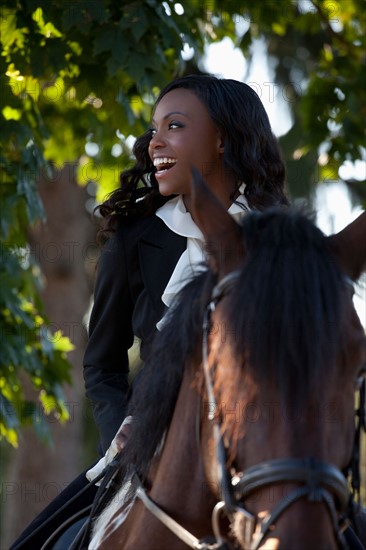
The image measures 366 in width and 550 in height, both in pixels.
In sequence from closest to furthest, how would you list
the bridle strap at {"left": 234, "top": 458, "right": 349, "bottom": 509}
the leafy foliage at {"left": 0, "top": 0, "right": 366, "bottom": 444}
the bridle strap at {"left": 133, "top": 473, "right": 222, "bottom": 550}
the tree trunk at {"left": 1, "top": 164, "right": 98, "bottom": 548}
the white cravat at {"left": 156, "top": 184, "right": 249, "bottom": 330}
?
the bridle strap at {"left": 234, "top": 458, "right": 349, "bottom": 509} → the bridle strap at {"left": 133, "top": 473, "right": 222, "bottom": 550} → the white cravat at {"left": 156, "top": 184, "right": 249, "bottom": 330} → the leafy foliage at {"left": 0, "top": 0, "right": 366, "bottom": 444} → the tree trunk at {"left": 1, "top": 164, "right": 98, "bottom": 548}

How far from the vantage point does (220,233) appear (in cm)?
287

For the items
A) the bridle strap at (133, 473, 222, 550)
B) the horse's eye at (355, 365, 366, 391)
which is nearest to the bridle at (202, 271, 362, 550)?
the bridle strap at (133, 473, 222, 550)

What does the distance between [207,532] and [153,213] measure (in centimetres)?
166

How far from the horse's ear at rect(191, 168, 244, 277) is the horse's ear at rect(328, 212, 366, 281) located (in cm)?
27

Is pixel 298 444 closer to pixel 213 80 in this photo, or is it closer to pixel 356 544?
pixel 356 544

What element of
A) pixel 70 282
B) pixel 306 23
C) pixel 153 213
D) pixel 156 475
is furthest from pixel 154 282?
pixel 70 282

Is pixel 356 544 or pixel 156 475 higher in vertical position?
pixel 156 475

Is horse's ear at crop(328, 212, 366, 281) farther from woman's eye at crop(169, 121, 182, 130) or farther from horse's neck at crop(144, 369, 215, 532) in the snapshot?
woman's eye at crop(169, 121, 182, 130)

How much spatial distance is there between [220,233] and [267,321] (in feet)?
1.17

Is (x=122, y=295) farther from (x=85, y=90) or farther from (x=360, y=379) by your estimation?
(x=85, y=90)

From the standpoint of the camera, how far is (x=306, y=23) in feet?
33.6

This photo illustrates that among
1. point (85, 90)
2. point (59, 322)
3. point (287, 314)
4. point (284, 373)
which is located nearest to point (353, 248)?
point (287, 314)

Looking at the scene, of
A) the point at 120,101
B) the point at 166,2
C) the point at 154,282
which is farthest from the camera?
the point at 120,101

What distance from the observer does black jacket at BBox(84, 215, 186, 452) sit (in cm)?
394
